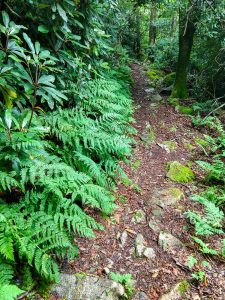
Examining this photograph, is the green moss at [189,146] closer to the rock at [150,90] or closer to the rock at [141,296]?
the rock at [150,90]

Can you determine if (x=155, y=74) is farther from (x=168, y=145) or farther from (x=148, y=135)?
(x=168, y=145)

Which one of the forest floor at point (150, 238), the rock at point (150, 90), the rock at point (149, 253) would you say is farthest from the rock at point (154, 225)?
the rock at point (150, 90)

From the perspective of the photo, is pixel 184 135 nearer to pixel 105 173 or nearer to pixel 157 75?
A: pixel 105 173

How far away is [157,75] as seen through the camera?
473 inches

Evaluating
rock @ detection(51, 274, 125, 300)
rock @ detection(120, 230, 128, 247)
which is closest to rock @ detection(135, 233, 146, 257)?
rock @ detection(120, 230, 128, 247)

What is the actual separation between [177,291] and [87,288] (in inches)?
38.7

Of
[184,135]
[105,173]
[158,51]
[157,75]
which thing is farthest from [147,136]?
[158,51]

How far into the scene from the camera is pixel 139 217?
12.6 feet

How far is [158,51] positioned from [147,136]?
1095cm

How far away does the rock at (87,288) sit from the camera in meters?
2.47

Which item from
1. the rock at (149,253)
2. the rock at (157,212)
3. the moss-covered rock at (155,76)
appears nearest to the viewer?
the rock at (149,253)

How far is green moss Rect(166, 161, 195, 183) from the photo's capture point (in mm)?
4832

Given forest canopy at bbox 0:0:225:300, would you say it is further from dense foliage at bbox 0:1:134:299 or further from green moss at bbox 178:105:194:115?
green moss at bbox 178:105:194:115

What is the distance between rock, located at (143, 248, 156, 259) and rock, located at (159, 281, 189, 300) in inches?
17.2
